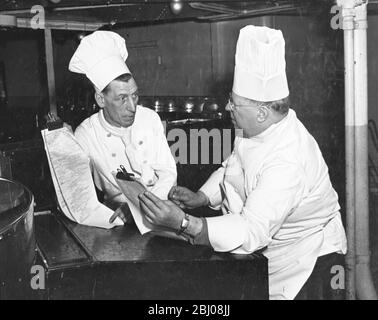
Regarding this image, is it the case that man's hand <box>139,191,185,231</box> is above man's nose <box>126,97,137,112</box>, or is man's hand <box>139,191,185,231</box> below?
below

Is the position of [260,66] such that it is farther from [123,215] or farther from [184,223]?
[123,215]

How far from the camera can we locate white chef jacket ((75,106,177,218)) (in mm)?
1559

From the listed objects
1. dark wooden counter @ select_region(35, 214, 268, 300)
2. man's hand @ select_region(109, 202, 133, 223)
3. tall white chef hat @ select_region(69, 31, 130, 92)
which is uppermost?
tall white chef hat @ select_region(69, 31, 130, 92)

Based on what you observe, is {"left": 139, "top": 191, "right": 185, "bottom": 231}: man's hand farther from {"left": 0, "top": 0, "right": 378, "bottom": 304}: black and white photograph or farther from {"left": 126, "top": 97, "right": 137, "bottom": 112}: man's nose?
{"left": 126, "top": 97, "right": 137, "bottom": 112}: man's nose

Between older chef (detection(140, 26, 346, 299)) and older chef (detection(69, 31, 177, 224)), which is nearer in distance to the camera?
older chef (detection(140, 26, 346, 299))

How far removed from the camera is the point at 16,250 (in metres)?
0.87

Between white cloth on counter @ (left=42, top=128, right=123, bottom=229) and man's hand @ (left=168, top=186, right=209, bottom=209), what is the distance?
174 millimetres

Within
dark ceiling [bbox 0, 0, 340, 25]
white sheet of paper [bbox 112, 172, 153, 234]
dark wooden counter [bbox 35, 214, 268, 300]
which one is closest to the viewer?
dark wooden counter [bbox 35, 214, 268, 300]

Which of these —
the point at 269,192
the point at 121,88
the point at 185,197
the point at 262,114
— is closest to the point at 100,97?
the point at 121,88

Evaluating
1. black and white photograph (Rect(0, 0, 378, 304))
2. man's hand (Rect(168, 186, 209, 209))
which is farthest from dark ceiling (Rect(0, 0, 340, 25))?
man's hand (Rect(168, 186, 209, 209))

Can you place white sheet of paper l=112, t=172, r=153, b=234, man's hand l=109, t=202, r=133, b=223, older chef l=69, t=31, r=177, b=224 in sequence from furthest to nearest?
older chef l=69, t=31, r=177, b=224, man's hand l=109, t=202, r=133, b=223, white sheet of paper l=112, t=172, r=153, b=234

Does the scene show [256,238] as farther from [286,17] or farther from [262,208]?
[286,17]

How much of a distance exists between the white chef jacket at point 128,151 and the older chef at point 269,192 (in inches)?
9.0
